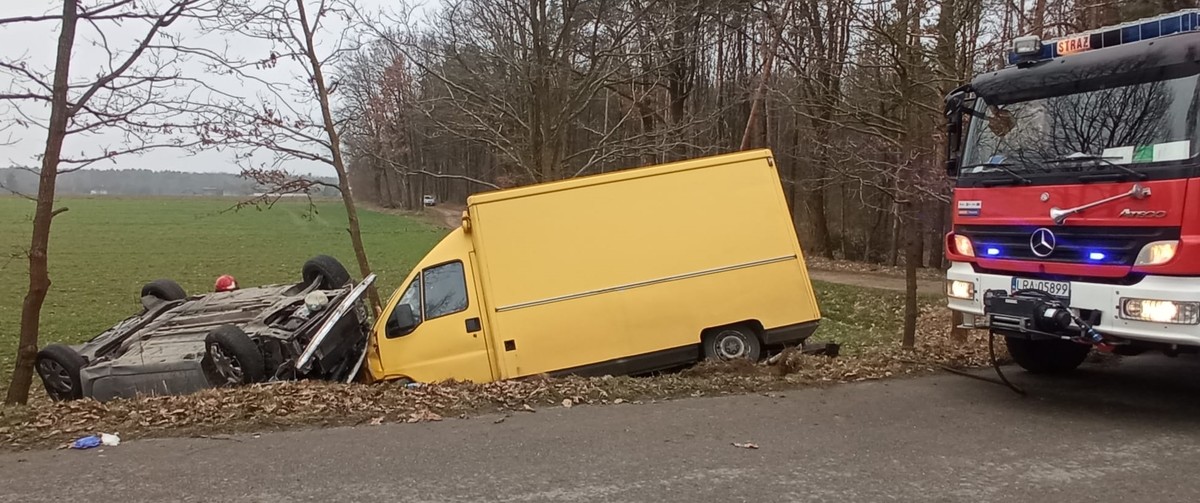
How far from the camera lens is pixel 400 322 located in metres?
8.90

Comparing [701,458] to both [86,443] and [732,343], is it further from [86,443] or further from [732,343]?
[86,443]

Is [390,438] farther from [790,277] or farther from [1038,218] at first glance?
[1038,218]

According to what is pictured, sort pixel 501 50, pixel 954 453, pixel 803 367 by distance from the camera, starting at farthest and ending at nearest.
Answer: pixel 501 50 → pixel 803 367 → pixel 954 453

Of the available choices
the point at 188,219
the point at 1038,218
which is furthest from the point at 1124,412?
the point at 188,219

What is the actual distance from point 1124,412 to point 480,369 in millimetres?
5649

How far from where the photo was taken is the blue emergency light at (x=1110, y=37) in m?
6.19

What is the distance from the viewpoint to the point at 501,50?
1244cm

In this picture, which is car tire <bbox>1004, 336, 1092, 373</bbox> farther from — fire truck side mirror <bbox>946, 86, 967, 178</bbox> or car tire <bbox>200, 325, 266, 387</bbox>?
car tire <bbox>200, 325, 266, 387</bbox>

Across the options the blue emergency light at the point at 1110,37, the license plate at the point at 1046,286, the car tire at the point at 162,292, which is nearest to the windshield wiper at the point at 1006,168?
the license plate at the point at 1046,286

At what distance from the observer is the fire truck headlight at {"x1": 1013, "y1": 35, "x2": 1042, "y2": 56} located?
6836 millimetres

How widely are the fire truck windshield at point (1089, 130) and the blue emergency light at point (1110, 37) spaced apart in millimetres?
405

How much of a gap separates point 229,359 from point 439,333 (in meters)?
2.10

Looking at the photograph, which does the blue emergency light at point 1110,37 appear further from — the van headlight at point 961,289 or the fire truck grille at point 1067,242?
the van headlight at point 961,289

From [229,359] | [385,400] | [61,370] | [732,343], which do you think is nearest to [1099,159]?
[732,343]
